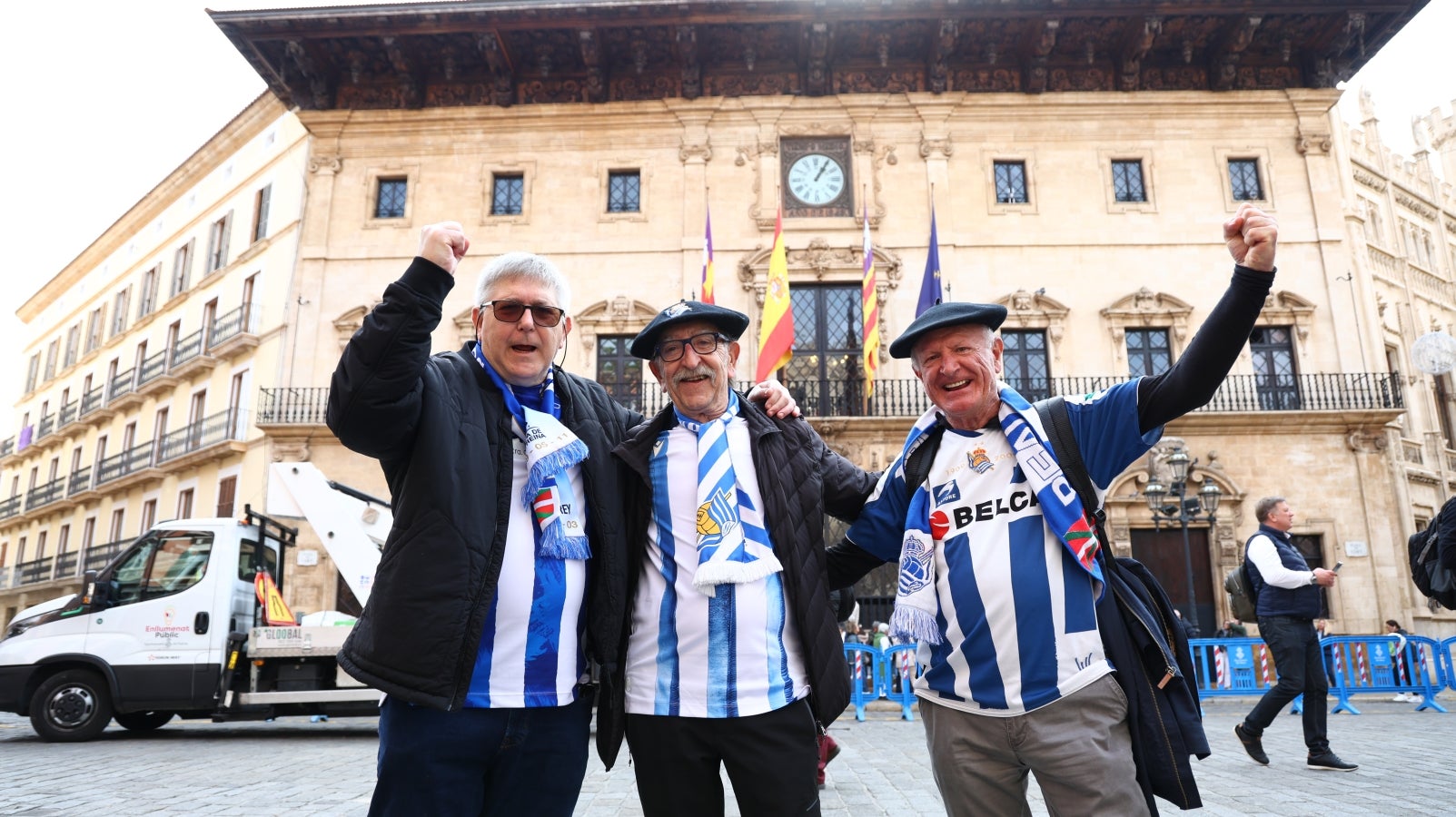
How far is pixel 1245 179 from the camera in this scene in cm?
1934

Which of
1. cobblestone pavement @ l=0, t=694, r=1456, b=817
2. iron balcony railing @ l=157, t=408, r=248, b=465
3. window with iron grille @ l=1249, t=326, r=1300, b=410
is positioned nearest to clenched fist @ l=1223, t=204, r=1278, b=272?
cobblestone pavement @ l=0, t=694, r=1456, b=817

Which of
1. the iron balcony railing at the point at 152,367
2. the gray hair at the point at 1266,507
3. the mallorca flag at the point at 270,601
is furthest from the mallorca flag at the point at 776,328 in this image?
the iron balcony railing at the point at 152,367

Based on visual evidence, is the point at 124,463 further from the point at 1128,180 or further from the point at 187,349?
the point at 1128,180

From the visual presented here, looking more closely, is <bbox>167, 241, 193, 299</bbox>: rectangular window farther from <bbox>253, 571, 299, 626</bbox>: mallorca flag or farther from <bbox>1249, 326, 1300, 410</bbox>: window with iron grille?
<bbox>1249, 326, 1300, 410</bbox>: window with iron grille

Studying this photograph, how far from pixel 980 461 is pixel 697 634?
968 millimetres

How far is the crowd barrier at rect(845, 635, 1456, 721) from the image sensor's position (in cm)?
1114

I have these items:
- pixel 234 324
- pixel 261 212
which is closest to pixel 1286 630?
pixel 234 324

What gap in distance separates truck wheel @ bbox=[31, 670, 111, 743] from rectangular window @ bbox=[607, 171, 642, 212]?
13317 mm

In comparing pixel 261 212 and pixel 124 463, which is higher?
pixel 261 212

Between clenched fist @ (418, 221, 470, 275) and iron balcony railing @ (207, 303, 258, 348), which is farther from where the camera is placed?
iron balcony railing @ (207, 303, 258, 348)

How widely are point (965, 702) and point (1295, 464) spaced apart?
60.2 ft

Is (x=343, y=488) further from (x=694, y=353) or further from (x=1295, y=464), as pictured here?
(x=1295, y=464)

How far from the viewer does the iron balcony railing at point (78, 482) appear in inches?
1115

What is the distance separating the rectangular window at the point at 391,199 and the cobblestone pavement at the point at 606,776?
42.8 ft
